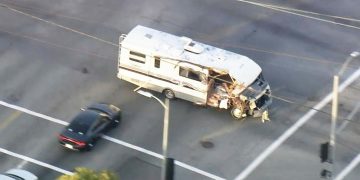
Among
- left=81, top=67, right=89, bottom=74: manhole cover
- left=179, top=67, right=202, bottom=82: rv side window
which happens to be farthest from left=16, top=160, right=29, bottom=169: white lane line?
left=179, top=67, right=202, bottom=82: rv side window

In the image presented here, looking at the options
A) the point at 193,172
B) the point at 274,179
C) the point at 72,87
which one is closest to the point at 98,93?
the point at 72,87

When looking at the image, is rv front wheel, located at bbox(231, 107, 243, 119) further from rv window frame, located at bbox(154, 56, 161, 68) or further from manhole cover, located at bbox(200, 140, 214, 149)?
rv window frame, located at bbox(154, 56, 161, 68)

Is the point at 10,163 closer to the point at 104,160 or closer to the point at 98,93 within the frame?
the point at 104,160

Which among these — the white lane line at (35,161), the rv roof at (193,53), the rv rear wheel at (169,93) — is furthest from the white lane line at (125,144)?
the rv roof at (193,53)

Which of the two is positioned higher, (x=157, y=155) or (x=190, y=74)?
(x=190, y=74)

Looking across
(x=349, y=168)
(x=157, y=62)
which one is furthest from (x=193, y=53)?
(x=349, y=168)

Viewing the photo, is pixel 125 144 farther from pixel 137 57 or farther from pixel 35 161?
pixel 137 57
